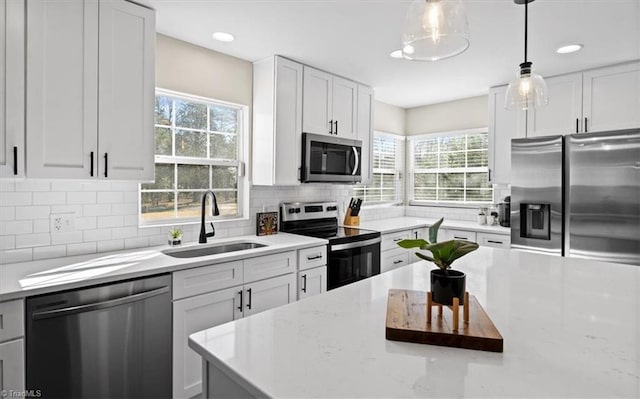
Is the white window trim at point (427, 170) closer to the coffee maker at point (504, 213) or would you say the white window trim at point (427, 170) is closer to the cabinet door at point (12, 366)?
the coffee maker at point (504, 213)

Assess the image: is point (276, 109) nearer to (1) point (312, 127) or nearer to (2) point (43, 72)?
(1) point (312, 127)

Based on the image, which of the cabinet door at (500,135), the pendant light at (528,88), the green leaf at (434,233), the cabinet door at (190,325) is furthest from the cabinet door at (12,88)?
the cabinet door at (500,135)

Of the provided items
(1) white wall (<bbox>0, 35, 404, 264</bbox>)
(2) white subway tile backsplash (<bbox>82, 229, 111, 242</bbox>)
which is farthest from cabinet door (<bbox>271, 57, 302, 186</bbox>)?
(2) white subway tile backsplash (<bbox>82, 229, 111, 242</bbox>)

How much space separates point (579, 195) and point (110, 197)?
371 cm

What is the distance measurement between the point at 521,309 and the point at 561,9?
196 cm

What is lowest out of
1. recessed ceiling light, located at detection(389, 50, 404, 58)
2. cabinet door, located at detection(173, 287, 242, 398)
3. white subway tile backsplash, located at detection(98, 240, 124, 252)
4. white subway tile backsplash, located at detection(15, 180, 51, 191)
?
cabinet door, located at detection(173, 287, 242, 398)

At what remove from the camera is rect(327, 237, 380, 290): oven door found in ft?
10.1

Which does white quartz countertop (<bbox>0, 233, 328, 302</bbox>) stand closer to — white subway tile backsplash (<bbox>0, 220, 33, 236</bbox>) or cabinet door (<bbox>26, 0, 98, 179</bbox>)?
white subway tile backsplash (<bbox>0, 220, 33, 236</bbox>)

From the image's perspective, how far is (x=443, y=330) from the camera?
3.27 ft

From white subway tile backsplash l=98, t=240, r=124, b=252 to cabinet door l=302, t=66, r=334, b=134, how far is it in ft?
5.75

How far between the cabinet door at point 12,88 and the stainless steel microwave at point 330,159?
6.60 ft

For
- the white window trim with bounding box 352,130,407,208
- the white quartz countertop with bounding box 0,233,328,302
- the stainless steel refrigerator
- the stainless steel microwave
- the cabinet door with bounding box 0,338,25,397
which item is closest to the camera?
the cabinet door with bounding box 0,338,25,397

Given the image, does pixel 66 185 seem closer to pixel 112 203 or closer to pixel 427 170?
pixel 112 203

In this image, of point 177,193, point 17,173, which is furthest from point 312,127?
point 17,173
